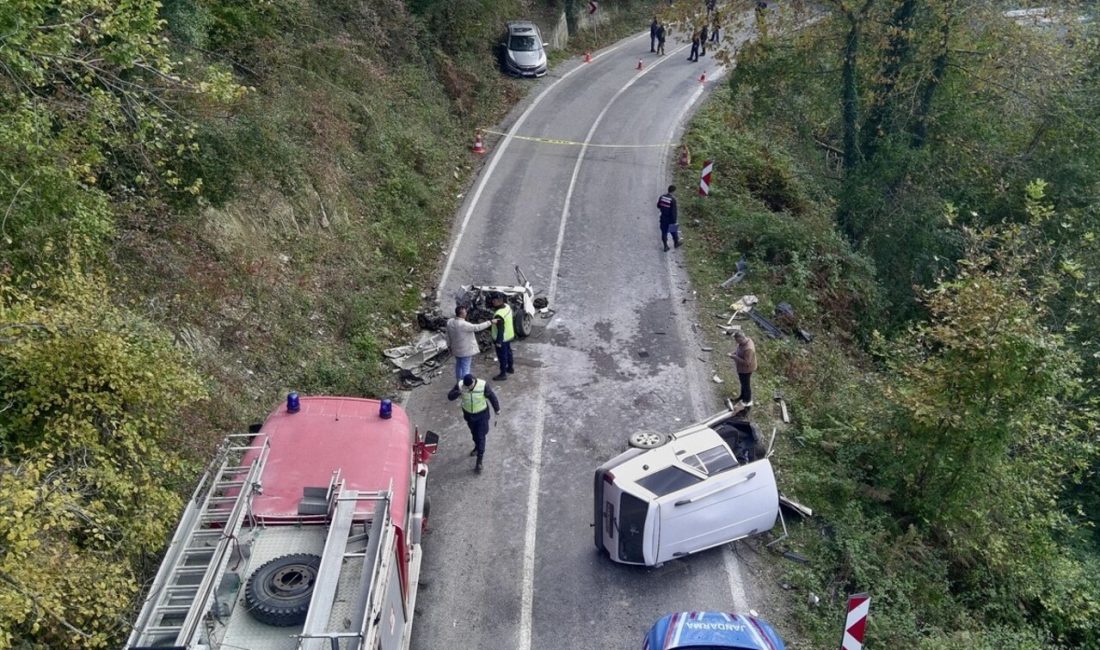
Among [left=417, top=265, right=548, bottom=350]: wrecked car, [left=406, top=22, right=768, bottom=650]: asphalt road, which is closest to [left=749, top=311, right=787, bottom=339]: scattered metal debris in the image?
[left=406, top=22, right=768, bottom=650]: asphalt road

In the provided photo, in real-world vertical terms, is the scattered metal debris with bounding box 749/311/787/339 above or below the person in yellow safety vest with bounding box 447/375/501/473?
below

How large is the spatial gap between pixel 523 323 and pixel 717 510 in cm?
608

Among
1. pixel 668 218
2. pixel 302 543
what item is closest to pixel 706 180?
pixel 668 218

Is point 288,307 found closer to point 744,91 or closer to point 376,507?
point 376,507

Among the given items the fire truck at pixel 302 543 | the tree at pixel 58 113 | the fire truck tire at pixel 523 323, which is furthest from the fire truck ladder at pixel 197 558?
the fire truck tire at pixel 523 323

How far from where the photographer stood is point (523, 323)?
15000 mm

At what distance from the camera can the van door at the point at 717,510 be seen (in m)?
9.66

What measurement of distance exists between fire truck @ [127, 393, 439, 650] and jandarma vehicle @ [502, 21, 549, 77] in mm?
22601

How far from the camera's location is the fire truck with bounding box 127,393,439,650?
6.43 meters

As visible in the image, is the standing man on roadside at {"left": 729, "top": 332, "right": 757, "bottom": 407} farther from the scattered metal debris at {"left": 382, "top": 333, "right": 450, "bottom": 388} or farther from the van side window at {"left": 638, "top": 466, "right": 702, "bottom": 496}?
the scattered metal debris at {"left": 382, "top": 333, "right": 450, "bottom": 388}

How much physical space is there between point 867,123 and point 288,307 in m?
15.0

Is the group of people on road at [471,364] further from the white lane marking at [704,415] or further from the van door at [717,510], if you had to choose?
the white lane marking at [704,415]

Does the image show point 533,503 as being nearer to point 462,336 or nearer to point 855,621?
point 462,336

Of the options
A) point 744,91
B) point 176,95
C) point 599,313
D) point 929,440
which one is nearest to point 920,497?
point 929,440
